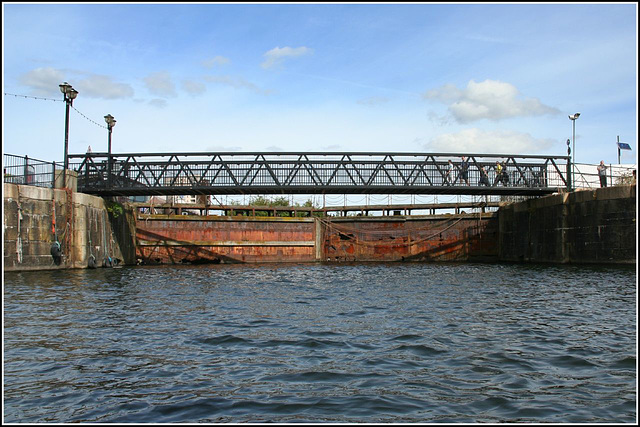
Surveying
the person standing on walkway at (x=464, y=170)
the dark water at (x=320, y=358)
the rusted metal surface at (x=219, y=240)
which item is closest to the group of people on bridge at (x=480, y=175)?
the person standing on walkway at (x=464, y=170)

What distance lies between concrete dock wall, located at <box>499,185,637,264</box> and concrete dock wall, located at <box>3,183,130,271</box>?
87.5 ft

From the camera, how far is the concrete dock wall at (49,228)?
24203 millimetres

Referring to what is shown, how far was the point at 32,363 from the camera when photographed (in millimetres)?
8391

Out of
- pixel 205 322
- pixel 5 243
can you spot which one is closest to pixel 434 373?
pixel 205 322

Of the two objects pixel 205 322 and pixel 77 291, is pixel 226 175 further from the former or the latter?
pixel 205 322

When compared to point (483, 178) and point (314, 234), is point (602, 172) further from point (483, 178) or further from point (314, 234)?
point (314, 234)

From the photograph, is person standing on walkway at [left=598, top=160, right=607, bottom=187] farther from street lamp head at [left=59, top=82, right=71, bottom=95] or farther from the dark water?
street lamp head at [left=59, top=82, right=71, bottom=95]

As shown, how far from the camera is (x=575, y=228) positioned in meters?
30.2

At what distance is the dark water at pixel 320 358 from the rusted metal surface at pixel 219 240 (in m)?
21.9

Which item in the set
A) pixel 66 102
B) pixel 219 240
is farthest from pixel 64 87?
pixel 219 240

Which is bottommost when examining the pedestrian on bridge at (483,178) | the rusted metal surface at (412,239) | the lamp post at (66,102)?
the rusted metal surface at (412,239)

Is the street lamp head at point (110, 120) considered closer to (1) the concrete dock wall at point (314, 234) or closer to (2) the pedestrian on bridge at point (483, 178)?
(1) the concrete dock wall at point (314, 234)

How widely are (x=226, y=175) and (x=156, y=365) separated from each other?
96.1 feet

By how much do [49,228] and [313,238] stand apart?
19531mm
